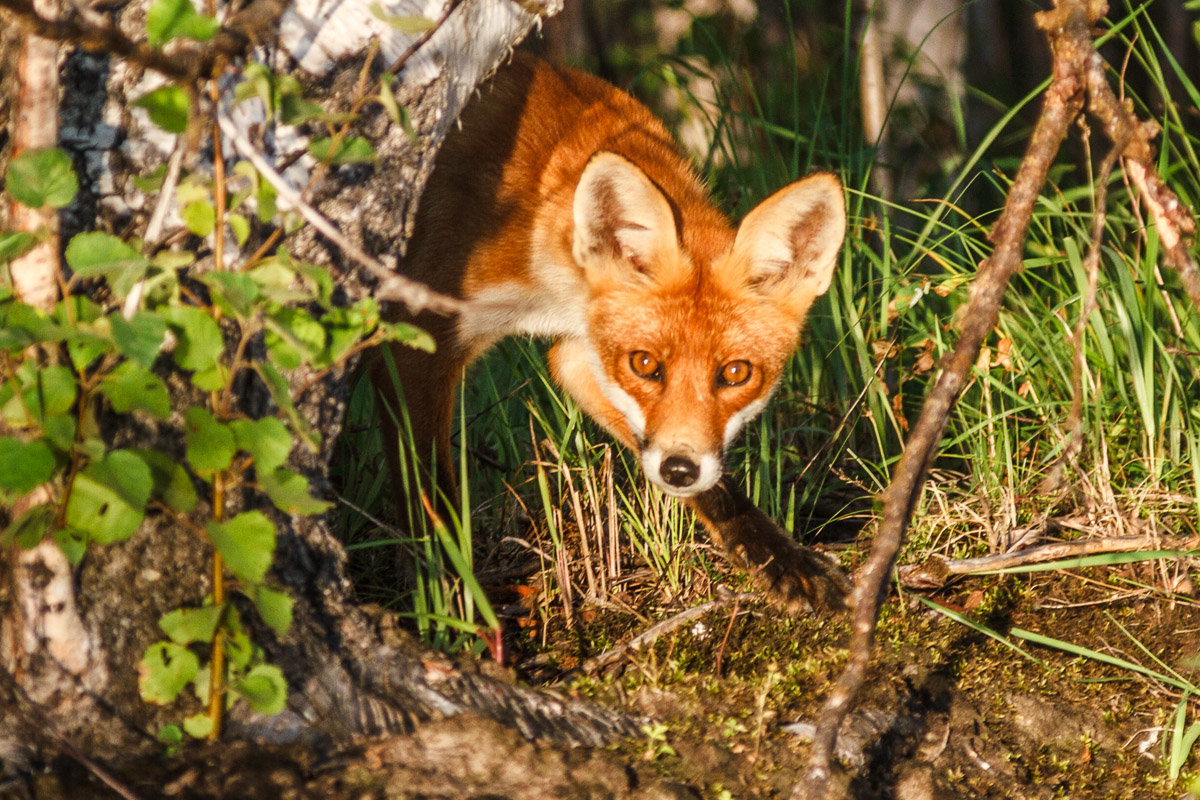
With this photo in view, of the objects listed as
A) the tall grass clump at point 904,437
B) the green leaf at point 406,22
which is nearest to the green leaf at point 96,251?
the green leaf at point 406,22

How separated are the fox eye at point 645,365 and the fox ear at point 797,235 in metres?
0.45

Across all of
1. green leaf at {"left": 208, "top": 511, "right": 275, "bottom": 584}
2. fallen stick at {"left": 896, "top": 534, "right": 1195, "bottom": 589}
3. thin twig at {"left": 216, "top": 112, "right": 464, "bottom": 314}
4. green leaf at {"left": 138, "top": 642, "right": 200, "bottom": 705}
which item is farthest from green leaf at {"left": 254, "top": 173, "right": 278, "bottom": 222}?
fallen stick at {"left": 896, "top": 534, "right": 1195, "bottom": 589}

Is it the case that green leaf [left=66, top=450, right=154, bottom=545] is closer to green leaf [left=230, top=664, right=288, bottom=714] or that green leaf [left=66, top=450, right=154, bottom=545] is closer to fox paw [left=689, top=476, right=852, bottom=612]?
green leaf [left=230, top=664, right=288, bottom=714]

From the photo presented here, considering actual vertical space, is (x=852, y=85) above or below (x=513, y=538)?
above

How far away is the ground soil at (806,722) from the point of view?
1.86 metres

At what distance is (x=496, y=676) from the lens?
222 cm

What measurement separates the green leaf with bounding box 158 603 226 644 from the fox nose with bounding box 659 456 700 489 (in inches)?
57.4

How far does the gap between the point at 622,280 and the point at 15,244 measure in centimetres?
198

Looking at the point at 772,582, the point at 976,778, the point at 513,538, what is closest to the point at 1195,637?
the point at 976,778

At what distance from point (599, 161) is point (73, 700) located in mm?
1854

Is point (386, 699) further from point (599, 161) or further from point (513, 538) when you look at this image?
point (599, 161)

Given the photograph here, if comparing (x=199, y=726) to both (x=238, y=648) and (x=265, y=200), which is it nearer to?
(x=238, y=648)

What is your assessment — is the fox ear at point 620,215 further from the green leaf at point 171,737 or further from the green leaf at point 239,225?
the green leaf at point 171,737

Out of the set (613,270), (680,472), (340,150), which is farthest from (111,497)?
(613,270)
